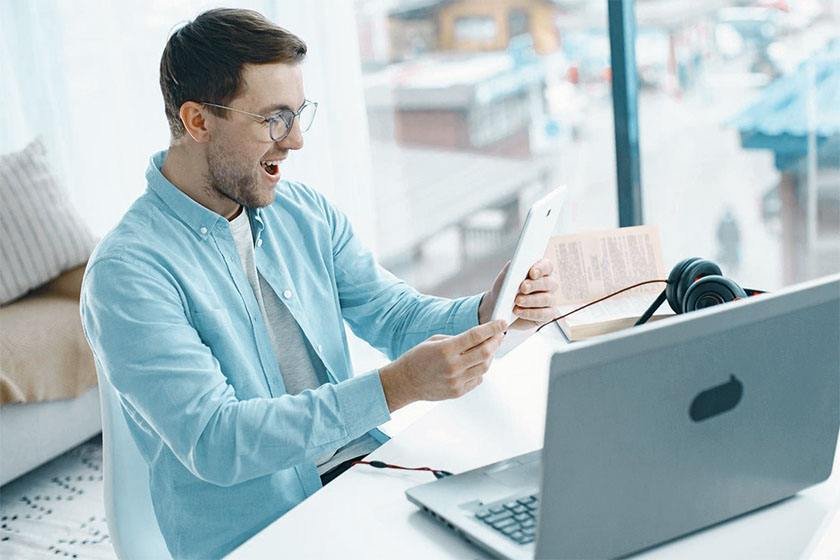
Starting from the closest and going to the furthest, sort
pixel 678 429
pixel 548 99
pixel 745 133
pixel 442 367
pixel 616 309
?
pixel 678 429 < pixel 442 367 < pixel 616 309 < pixel 745 133 < pixel 548 99

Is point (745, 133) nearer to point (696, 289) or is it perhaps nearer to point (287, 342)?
point (696, 289)

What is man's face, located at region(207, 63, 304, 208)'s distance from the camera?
4.71 ft

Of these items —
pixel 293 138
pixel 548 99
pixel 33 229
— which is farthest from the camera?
pixel 548 99

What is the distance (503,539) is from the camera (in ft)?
3.23

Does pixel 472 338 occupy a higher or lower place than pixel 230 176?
lower

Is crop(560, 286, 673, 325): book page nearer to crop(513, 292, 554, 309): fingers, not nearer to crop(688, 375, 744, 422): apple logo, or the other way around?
crop(513, 292, 554, 309): fingers

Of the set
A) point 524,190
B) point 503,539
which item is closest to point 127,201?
point 524,190

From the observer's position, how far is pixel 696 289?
144 centimetres

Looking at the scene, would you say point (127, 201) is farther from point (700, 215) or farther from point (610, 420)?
point (610, 420)

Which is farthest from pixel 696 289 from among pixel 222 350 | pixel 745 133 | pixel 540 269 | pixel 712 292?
pixel 745 133

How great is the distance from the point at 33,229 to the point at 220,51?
64.4 inches

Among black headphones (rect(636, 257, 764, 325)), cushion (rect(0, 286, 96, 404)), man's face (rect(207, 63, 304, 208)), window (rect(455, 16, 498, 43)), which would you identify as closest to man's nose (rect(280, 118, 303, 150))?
man's face (rect(207, 63, 304, 208))

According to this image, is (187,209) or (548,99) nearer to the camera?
(187,209)

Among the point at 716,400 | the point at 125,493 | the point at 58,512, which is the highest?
the point at 716,400
